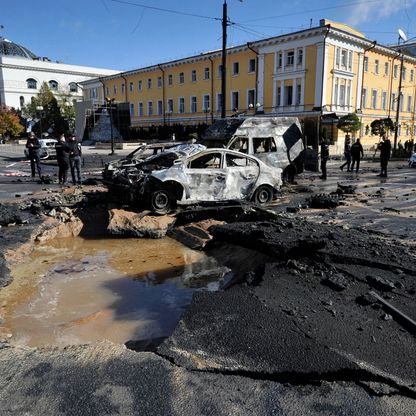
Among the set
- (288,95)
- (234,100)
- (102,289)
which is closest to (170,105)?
(234,100)

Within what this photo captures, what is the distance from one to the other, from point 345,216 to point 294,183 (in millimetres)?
6287

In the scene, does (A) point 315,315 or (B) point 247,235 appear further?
(B) point 247,235

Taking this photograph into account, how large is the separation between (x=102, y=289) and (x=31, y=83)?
286 feet

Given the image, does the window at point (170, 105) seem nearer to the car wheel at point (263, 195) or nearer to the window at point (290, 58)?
the window at point (290, 58)

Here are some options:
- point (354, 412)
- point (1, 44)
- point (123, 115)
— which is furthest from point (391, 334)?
point (1, 44)

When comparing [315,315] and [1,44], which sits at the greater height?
[1,44]

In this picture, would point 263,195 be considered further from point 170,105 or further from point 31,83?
point 31,83

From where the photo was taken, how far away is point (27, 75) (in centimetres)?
8081

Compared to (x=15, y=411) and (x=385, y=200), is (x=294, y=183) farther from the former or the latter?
(x=15, y=411)

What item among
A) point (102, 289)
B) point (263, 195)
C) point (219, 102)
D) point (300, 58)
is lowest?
point (102, 289)

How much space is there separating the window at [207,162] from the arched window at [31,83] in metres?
83.2

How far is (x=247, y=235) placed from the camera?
7.27 m

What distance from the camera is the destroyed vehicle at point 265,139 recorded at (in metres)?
14.6

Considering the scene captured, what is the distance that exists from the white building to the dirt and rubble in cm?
8075
